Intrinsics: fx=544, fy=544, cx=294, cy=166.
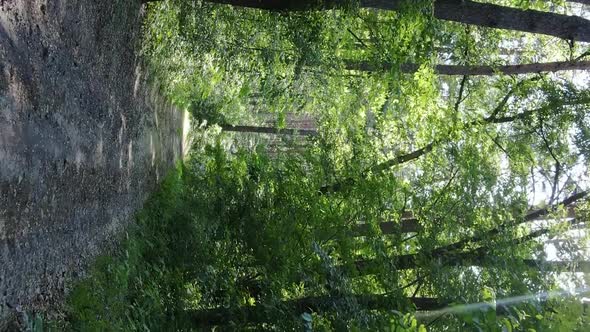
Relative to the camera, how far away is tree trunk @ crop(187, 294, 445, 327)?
718 centimetres

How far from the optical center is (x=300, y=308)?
7328mm

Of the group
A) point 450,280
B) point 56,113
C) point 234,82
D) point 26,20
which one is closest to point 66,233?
point 56,113

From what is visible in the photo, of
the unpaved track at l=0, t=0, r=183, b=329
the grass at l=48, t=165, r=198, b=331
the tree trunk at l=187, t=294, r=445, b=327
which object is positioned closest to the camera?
the unpaved track at l=0, t=0, r=183, b=329

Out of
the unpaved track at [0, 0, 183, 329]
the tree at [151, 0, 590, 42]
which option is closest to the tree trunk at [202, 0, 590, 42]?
the tree at [151, 0, 590, 42]

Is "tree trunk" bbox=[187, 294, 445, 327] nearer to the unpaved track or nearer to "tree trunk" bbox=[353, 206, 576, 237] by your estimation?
"tree trunk" bbox=[353, 206, 576, 237]

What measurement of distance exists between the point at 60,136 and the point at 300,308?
374 cm

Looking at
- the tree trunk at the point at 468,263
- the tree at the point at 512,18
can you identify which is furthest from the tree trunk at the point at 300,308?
the tree at the point at 512,18

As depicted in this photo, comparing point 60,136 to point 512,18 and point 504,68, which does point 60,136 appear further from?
point 504,68

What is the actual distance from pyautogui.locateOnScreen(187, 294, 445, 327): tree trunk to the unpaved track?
1.79 metres

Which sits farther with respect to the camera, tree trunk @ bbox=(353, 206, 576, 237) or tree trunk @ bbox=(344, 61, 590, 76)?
tree trunk @ bbox=(353, 206, 576, 237)

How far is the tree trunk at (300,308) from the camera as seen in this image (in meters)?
7.18

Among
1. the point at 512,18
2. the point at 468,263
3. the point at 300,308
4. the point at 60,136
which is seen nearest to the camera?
the point at 60,136

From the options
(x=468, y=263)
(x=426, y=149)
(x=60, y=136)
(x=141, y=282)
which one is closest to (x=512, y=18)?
(x=468, y=263)

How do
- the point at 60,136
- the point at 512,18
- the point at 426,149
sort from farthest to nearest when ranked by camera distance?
the point at 426,149 → the point at 512,18 → the point at 60,136
